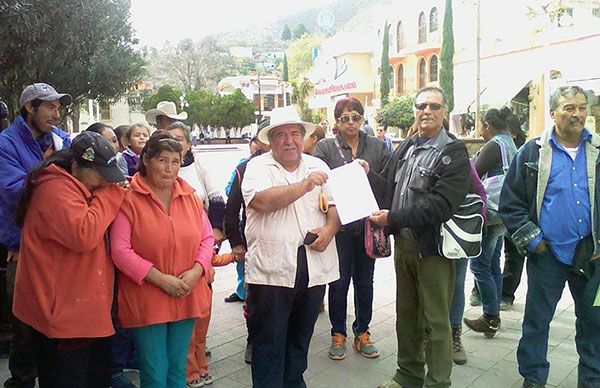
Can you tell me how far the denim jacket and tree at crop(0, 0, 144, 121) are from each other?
16.0 feet

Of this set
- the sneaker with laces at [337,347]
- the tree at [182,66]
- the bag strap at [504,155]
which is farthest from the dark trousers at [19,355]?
the tree at [182,66]

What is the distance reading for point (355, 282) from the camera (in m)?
4.44

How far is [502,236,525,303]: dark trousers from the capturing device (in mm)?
5527

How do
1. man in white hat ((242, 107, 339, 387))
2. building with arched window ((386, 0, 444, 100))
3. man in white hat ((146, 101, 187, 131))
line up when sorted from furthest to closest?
building with arched window ((386, 0, 444, 100)) < man in white hat ((146, 101, 187, 131)) < man in white hat ((242, 107, 339, 387))

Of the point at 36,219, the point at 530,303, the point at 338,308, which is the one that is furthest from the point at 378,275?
the point at 36,219

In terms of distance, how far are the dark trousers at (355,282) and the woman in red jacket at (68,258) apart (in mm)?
2014

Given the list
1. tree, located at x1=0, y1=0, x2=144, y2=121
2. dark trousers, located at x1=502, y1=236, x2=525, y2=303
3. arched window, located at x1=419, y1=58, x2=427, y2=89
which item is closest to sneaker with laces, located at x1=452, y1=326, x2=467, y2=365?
dark trousers, located at x1=502, y1=236, x2=525, y2=303

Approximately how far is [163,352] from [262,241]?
0.87m

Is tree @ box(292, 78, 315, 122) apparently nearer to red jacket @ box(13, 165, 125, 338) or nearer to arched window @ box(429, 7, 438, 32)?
arched window @ box(429, 7, 438, 32)

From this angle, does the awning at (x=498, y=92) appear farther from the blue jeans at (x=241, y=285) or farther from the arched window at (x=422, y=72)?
the blue jeans at (x=241, y=285)

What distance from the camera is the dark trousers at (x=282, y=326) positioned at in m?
3.18

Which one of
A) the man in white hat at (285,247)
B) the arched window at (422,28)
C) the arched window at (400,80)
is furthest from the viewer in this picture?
the arched window at (400,80)

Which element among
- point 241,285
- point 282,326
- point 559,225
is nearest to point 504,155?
point 559,225

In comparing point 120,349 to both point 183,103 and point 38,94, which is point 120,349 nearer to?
point 38,94
